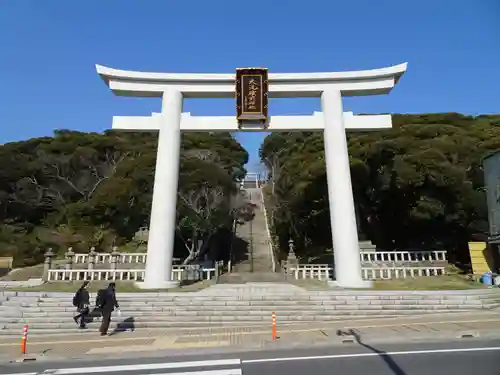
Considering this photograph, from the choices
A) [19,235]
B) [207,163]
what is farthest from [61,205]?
[207,163]

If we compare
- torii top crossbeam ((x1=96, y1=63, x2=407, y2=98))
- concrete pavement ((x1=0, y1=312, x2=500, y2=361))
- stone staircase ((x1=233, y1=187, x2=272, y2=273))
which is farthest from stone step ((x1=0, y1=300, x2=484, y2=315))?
stone staircase ((x1=233, y1=187, x2=272, y2=273))

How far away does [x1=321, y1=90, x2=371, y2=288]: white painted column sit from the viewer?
1523cm

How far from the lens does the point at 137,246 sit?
2744 cm

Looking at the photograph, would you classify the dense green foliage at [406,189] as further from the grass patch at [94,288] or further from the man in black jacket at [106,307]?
the man in black jacket at [106,307]

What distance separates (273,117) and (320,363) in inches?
499

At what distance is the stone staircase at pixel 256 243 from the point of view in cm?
2769

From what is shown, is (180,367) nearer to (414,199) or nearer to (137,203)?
(414,199)

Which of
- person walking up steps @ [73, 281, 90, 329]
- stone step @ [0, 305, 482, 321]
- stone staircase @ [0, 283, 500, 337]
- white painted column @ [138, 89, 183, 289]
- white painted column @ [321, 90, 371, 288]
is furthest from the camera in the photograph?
white painted column @ [321, 90, 371, 288]

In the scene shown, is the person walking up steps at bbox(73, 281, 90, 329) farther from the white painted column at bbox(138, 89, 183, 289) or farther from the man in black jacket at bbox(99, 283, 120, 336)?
the white painted column at bbox(138, 89, 183, 289)

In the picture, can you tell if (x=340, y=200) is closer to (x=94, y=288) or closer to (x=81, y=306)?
(x=81, y=306)

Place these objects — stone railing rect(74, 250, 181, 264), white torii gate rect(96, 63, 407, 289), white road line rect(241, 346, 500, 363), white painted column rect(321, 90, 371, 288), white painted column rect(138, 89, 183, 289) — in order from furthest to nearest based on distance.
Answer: stone railing rect(74, 250, 181, 264)
white torii gate rect(96, 63, 407, 289)
white painted column rect(321, 90, 371, 288)
white painted column rect(138, 89, 183, 289)
white road line rect(241, 346, 500, 363)

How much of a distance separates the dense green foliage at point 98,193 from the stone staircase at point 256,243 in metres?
3.34

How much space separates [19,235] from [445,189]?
36.6m

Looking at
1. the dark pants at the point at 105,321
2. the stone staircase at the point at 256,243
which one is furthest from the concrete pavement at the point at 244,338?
the stone staircase at the point at 256,243
